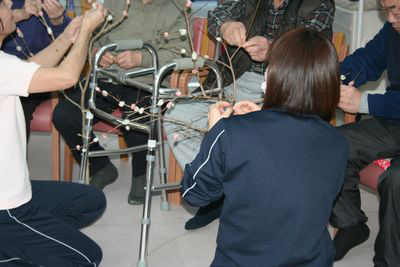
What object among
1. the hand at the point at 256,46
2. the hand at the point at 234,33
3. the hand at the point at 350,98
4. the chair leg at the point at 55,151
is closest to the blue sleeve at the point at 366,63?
the hand at the point at 350,98

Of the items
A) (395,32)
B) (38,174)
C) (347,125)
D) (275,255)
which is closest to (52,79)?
(275,255)

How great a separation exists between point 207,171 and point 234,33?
1.18m

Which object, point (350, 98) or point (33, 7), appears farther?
point (33, 7)

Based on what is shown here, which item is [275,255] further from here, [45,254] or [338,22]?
[338,22]

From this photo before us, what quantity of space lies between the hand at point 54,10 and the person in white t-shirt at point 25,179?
0.80 metres

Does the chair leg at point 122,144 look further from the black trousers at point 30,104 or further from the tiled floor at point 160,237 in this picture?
the black trousers at point 30,104

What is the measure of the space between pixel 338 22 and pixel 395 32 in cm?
139

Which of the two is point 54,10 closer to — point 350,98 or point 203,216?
point 203,216

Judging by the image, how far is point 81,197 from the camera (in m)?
2.41

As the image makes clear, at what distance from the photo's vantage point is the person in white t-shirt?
1891mm

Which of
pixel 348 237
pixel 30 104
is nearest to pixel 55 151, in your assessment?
pixel 30 104

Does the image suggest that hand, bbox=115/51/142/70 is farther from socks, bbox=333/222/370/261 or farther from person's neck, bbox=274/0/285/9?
socks, bbox=333/222/370/261

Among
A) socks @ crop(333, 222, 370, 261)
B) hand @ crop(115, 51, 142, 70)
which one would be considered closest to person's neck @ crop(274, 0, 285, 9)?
hand @ crop(115, 51, 142, 70)

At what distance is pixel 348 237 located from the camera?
8.26 ft
